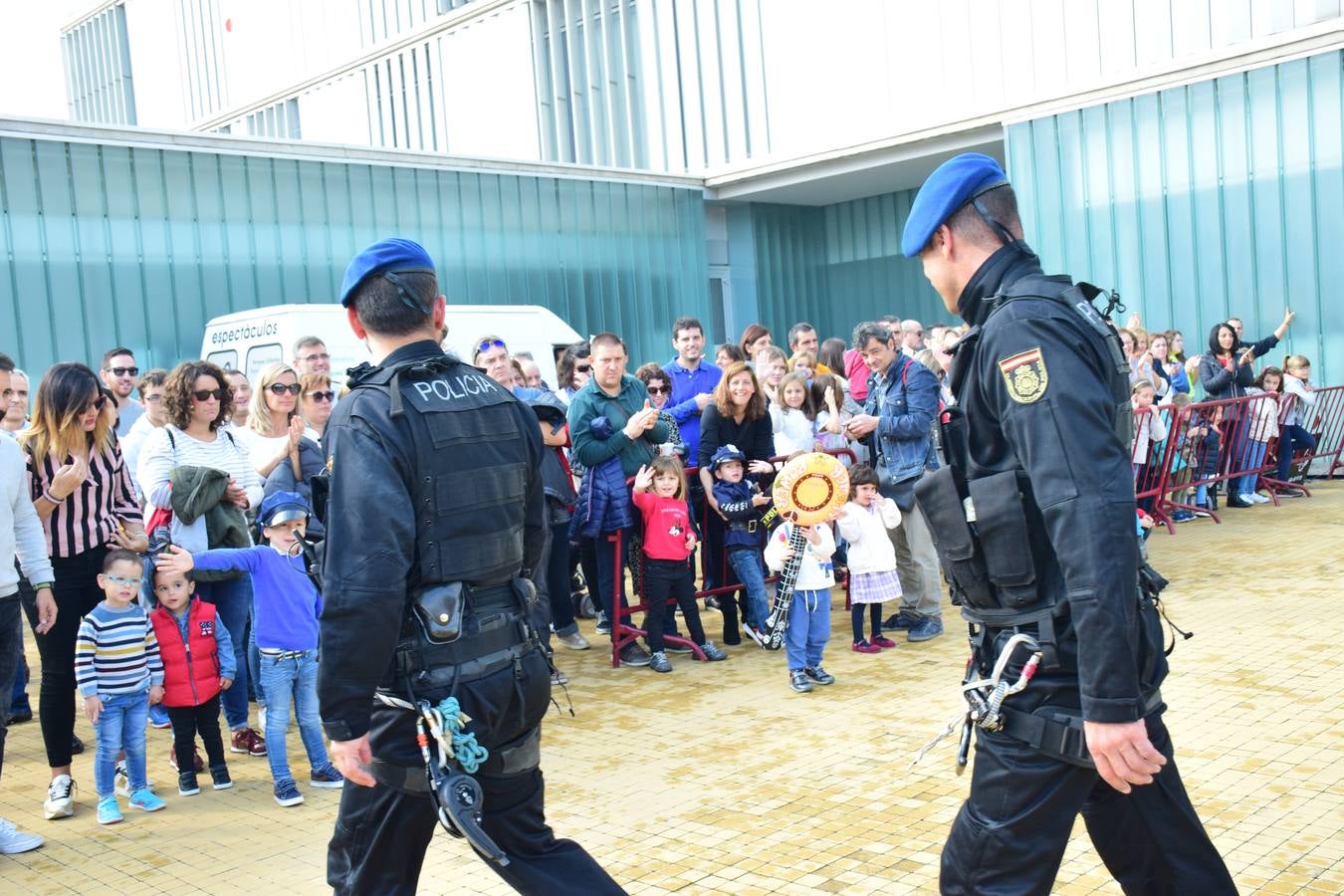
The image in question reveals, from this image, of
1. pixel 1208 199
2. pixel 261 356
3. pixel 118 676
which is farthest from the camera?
pixel 1208 199

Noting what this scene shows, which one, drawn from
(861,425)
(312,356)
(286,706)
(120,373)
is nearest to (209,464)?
(286,706)

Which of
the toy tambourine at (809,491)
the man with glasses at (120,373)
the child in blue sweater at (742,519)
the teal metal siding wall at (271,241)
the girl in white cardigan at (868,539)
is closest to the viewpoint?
the toy tambourine at (809,491)

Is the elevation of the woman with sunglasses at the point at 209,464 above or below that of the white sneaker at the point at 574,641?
above

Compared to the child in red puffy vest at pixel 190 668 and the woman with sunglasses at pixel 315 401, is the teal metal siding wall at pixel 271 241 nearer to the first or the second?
the woman with sunglasses at pixel 315 401

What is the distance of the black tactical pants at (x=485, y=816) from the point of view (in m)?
3.13

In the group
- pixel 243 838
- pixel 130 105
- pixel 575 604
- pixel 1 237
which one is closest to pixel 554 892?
pixel 243 838

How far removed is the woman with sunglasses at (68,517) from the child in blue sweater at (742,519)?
361cm

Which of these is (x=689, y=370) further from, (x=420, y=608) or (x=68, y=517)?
(x=420, y=608)

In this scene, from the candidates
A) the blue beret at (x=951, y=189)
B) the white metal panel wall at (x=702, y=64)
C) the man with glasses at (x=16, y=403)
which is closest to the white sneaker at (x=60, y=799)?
the man with glasses at (x=16, y=403)

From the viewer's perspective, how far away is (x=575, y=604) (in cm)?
991

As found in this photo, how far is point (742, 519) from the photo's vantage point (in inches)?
320

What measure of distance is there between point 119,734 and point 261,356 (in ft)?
27.1

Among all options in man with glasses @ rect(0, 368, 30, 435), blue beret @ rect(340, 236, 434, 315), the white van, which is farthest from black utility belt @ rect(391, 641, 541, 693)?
the white van

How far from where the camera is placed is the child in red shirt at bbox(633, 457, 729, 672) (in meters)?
7.81
